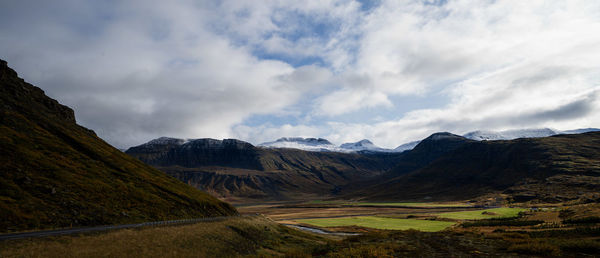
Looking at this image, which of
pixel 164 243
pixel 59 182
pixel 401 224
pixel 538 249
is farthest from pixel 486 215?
pixel 59 182

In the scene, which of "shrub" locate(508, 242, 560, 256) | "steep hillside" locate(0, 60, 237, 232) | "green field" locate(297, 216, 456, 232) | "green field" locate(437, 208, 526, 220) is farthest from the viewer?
"green field" locate(437, 208, 526, 220)

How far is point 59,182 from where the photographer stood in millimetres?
49344

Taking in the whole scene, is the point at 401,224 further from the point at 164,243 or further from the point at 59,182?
the point at 59,182

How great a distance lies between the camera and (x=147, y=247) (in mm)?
32844

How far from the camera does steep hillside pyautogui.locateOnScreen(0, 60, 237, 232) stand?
39.5 metres

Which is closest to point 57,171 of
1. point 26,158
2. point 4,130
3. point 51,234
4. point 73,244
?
point 26,158

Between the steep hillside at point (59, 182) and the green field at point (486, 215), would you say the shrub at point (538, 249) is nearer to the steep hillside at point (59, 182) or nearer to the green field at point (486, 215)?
the steep hillside at point (59, 182)

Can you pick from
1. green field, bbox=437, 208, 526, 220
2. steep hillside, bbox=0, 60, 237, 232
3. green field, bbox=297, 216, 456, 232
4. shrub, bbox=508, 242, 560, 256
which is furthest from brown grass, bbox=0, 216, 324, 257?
green field, bbox=437, 208, 526, 220

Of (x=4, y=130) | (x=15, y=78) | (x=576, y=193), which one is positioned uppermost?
(x=15, y=78)

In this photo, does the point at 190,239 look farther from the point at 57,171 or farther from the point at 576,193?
the point at 576,193

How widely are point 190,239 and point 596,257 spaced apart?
41.7 metres

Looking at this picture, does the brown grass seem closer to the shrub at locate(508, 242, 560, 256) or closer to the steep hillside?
the steep hillside

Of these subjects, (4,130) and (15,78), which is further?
(15,78)

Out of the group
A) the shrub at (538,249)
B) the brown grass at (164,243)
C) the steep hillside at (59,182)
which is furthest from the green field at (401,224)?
the shrub at (538,249)
